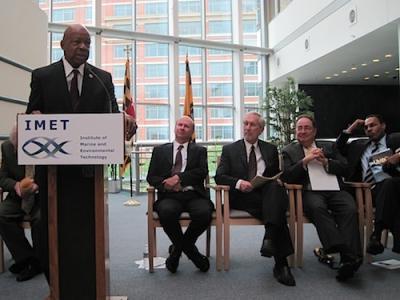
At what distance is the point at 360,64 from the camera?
9.45m

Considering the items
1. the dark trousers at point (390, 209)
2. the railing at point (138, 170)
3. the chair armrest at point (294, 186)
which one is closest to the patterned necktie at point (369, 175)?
the dark trousers at point (390, 209)

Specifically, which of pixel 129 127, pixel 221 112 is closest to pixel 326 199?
pixel 129 127

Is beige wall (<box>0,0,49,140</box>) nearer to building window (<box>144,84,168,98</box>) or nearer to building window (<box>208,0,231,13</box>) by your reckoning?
building window (<box>144,84,168,98</box>)

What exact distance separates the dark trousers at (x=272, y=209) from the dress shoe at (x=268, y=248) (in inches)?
1.6

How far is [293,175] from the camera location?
2.97m

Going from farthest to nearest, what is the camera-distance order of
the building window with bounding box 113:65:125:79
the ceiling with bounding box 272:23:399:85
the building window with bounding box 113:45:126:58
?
1. the building window with bounding box 113:45:126:58
2. the building window with bounding box 113:65:125:79
3. the ceiling with bounding box 272:23:399:85

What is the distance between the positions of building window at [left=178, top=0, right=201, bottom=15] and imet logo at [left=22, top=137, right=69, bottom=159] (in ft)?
29.7

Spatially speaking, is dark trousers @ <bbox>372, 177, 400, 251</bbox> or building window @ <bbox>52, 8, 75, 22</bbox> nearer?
dark trousers @ <bbox>372, 177, 400, 251</bbox>

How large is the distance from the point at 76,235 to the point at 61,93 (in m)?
0.66

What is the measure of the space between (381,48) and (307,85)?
3959 millimetres

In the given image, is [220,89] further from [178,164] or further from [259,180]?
[259,180]

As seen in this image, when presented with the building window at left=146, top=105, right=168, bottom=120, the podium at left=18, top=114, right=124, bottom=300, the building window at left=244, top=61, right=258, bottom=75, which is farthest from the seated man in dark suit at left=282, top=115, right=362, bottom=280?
the building window at left=244, top=61, right=258, bottom=75

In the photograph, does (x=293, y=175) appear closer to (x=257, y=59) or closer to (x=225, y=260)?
(x=225, y=260)

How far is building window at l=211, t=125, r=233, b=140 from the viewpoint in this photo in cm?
1052
